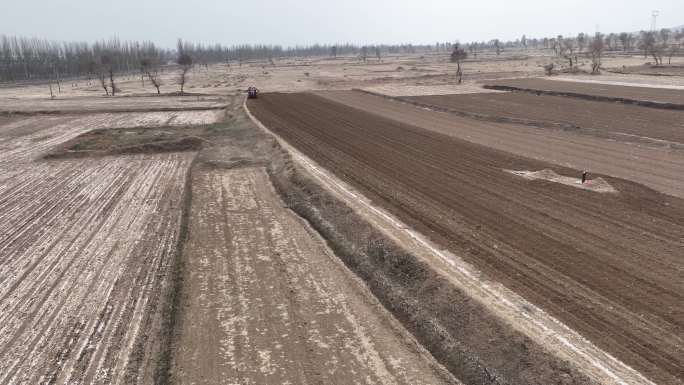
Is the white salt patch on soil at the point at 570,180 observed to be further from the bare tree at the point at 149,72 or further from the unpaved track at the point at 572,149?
the bare tree at the point at 149,72

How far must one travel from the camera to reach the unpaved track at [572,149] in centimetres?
2191

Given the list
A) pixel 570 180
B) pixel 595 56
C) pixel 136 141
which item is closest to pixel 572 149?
pixel 570 180

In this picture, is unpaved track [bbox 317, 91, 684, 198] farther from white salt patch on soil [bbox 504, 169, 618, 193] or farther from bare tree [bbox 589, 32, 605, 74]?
bare tree [bbox 589, 32, 605, 74]

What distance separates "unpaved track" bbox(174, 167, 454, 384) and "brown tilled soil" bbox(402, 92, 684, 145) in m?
24.4

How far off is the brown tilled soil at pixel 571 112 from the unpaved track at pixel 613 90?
379cm

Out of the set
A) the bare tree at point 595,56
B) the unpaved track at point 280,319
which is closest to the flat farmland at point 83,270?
the unpaved track at point 280,319

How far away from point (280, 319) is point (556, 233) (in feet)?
29.9

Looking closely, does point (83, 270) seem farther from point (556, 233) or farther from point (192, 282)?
point (556, 233)

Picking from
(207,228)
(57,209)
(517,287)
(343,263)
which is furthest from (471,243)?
(57,209)

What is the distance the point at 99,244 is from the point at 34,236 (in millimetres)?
2901

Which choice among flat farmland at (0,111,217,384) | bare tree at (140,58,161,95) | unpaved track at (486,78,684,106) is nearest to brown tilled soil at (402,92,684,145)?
unpaved track at (486,78,684,106)

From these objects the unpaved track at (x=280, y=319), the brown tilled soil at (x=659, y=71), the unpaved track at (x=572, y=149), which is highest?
the brown tilled soil at (x=659, y=71)

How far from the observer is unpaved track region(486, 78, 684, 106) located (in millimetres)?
46469

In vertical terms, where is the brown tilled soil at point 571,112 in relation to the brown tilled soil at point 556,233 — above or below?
above
